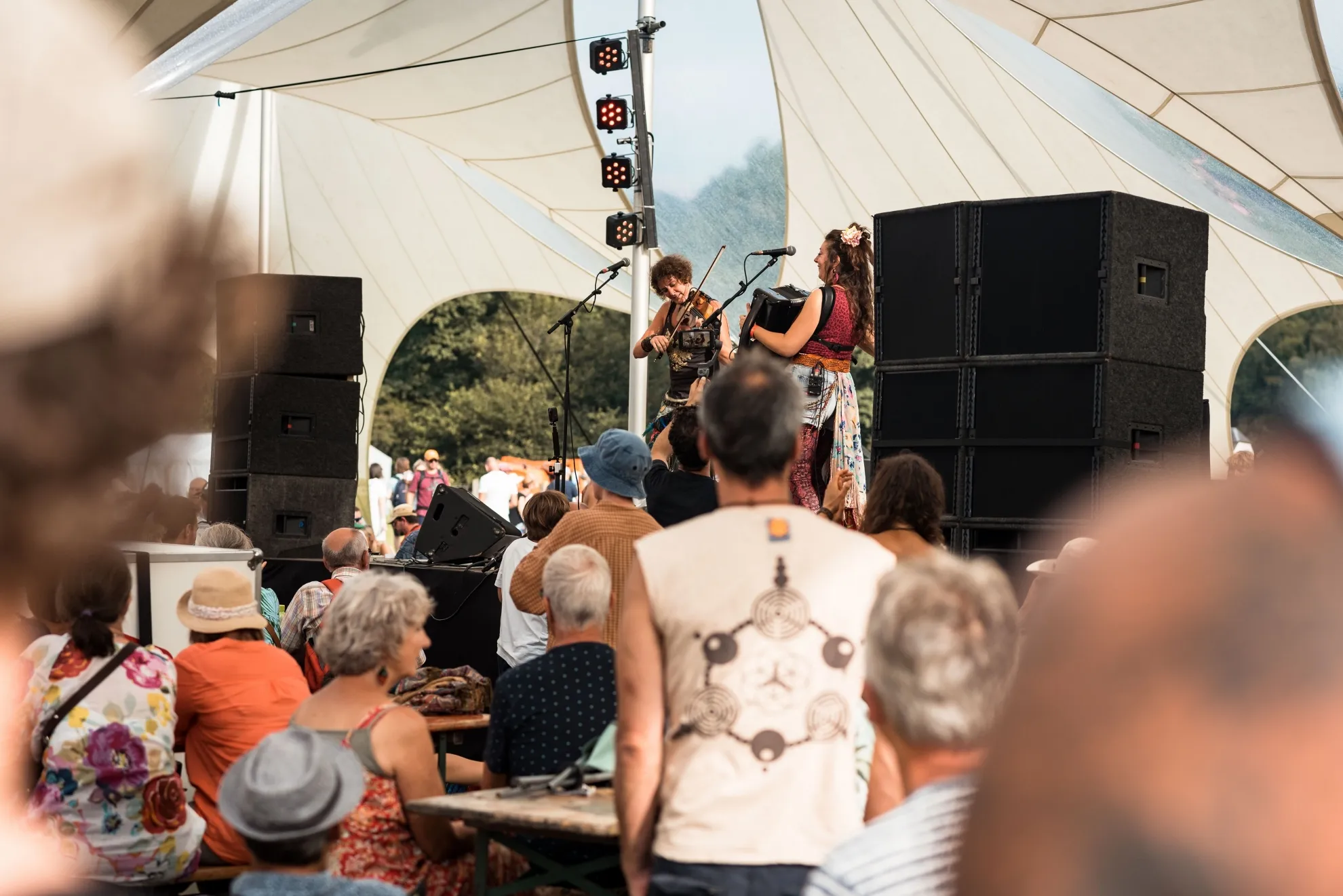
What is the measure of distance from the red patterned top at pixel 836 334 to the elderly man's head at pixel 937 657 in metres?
4.65

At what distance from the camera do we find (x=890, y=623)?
188cm

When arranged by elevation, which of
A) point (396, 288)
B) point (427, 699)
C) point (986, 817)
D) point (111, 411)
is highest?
point (396, 288)

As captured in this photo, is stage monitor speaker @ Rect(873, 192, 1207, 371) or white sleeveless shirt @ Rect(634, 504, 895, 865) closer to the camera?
white sleeveless shirt @ Rect(634, 504, 895, 865)

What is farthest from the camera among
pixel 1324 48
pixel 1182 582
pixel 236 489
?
pixel 236 489

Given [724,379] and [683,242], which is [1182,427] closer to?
[724,379]

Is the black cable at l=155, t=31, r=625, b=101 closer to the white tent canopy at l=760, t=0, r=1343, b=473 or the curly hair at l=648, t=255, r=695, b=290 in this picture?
the white tent canopy at l=760, t=0, r=1343, b=473

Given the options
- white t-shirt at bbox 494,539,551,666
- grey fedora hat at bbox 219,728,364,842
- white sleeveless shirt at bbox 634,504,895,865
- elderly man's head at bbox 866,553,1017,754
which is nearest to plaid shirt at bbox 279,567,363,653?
white t-shirt at bbox 494,539,551,666

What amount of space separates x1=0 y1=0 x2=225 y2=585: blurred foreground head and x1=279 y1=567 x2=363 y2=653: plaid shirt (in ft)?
17.7

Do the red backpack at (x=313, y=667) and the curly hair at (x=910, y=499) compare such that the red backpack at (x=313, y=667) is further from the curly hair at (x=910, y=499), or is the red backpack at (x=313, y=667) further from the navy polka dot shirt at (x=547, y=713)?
the curly hair at (x=910, y=499)

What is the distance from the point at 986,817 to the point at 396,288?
17418 mm

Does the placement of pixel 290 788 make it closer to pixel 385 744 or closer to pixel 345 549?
pixel 385 744

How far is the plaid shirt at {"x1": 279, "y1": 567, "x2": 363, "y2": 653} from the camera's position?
18.9 feet

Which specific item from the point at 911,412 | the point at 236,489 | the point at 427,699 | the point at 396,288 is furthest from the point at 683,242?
the point at 427,699

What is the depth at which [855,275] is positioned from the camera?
659 cm
